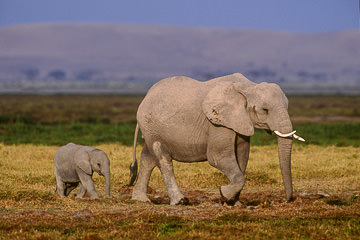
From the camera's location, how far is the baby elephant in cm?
1346

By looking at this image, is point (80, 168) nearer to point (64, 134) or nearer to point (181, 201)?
point (181, 201)

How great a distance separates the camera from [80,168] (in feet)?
44.7

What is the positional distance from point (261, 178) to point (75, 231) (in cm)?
789

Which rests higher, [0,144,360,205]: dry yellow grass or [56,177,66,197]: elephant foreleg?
[56,177,66,197]: elephant foreleg

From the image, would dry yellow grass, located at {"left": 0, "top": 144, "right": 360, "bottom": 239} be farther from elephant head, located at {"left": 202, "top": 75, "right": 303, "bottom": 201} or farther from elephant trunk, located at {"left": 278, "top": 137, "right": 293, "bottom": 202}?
elephant head, located at {"left": 202, "top": 75, "right": 303, "bottom": 201}

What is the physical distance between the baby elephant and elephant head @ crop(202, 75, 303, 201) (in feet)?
9.13

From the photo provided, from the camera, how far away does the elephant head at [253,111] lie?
11820mm

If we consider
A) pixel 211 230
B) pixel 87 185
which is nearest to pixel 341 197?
pixel 211 230

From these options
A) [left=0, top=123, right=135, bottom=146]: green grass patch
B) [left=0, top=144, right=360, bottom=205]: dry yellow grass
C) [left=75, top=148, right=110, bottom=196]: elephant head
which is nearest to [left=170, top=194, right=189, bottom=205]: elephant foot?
[left=75, top=148, right=110, bottom=196]: elephant head

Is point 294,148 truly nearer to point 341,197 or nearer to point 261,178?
point 261,178

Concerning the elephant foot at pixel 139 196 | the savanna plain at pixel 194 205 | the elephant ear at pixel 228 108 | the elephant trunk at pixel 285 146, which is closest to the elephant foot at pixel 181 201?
the savanna plain at pixel 194 205

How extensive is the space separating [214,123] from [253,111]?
2.73ft

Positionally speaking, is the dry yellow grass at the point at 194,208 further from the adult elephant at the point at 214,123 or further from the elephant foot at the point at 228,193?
the adult elephant at the point at 214,123

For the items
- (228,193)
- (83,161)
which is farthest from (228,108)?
(83,161)
